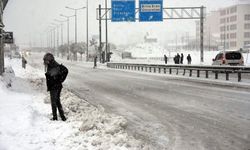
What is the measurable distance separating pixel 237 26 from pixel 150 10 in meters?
99.1

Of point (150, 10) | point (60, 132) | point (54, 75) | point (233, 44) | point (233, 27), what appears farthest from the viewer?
point (233, 27)

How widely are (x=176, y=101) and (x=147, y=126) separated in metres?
5.12

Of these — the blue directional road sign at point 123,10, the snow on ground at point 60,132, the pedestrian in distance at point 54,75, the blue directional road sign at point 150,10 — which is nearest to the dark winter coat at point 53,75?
the pedestrian in distance at point 54,75

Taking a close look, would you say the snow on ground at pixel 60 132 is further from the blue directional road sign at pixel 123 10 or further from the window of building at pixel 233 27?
the window of building at pixel 233 27

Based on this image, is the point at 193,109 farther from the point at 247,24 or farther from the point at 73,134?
the point at 247,24

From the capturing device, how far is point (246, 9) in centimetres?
13725

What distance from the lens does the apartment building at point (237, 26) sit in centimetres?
13725

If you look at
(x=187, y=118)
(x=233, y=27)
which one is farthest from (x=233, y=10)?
(x=187, y=118)

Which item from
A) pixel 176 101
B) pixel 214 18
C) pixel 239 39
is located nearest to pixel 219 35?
pixel 214 18

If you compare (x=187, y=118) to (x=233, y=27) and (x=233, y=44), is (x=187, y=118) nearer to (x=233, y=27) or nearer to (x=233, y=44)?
(x=233, y=44)

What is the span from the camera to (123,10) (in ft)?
159

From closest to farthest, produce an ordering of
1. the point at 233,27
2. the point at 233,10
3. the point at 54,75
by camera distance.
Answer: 1. the point at 54,75
2. the point at 233,27
3. the point at 233,10

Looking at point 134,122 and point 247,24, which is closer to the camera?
point 134,122

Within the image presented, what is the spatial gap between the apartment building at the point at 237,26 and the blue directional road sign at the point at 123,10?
9205 cm
